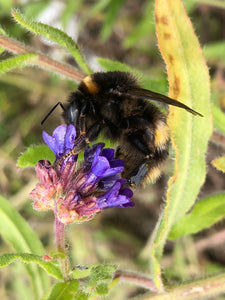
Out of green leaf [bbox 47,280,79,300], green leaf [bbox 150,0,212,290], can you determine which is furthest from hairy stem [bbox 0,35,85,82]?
green leaf [bbox 47,280,79,300]

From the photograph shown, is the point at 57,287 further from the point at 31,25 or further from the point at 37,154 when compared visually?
the point at 31,25

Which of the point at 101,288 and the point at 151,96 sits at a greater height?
the point at 151,96

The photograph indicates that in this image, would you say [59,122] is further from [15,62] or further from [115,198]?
[115,198]

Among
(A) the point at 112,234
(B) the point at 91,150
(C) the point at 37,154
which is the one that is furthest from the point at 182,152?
(A) the point at 112,234

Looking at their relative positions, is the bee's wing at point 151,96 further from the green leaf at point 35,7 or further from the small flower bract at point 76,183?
the green leaf at point 35,7

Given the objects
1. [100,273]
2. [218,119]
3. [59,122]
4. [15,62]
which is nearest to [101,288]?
[100,273]

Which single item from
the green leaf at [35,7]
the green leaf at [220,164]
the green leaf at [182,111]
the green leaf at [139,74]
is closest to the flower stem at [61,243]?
the green leaf at [182,111]
